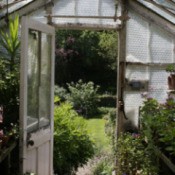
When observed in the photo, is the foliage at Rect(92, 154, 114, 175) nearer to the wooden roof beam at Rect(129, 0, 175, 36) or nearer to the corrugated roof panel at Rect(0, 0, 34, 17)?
the wooden roof beam at Rect(129, 0, 175, 36)

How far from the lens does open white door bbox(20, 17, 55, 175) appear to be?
3.96m

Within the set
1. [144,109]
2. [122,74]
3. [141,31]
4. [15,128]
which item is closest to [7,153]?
[15,128]

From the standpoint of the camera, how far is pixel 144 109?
17.3ft

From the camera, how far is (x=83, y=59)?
15375mm

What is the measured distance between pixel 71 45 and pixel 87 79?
153 centimetres

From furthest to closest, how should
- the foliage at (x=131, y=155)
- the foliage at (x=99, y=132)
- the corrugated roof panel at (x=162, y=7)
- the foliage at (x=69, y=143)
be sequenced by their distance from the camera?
the foliage at (x=99, y=132)
the foliage at (x=69, y=143)
the corrugated roof panel at (x=162, y=7)
the foliage at (x=131, y=155)

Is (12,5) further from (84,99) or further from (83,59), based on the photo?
(83,59)

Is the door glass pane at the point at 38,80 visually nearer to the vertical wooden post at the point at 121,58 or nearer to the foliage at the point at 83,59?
the vertical wooden post at the point at 121,58

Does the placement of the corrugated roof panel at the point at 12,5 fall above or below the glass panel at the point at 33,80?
above

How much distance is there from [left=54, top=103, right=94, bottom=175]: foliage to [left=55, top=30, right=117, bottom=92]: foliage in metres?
8.44

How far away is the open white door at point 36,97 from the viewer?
396 cm

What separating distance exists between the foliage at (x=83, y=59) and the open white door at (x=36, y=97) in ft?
31.5

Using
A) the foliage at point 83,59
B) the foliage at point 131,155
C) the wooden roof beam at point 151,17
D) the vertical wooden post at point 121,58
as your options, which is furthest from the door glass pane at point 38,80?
the foliage at point 83,59

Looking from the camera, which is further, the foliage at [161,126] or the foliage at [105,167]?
the foliage at [105,167]
